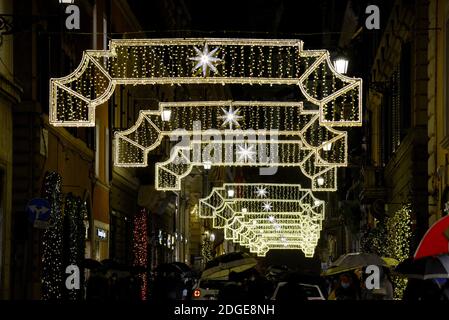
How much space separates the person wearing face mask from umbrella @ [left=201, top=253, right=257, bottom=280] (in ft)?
27.1

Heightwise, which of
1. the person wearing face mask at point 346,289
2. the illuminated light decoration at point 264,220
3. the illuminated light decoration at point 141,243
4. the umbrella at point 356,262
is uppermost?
the illuminated light decoration at point 264,220

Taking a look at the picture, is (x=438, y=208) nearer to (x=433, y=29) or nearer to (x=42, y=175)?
(x=433, y=29)

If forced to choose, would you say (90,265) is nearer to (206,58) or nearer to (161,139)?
(161,139)

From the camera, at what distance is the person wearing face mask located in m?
23.8

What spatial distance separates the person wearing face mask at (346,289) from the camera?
23750mm

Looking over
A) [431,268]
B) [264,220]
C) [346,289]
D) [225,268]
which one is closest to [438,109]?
[346,289]

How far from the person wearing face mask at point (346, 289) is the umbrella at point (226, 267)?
8.27 m

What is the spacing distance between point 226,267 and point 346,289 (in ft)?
30.1

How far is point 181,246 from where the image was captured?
67.8 m

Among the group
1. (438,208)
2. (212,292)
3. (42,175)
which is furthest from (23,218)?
(438,208)

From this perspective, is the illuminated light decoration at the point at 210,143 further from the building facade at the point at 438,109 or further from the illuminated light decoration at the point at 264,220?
the illuminated light decoration at the point at 264,220

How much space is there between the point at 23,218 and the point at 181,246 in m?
43.7

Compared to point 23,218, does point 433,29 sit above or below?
above

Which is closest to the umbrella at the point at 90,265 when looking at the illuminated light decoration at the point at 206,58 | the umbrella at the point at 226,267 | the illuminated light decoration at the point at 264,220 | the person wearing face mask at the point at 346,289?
the umbrella at the point at 226,267
